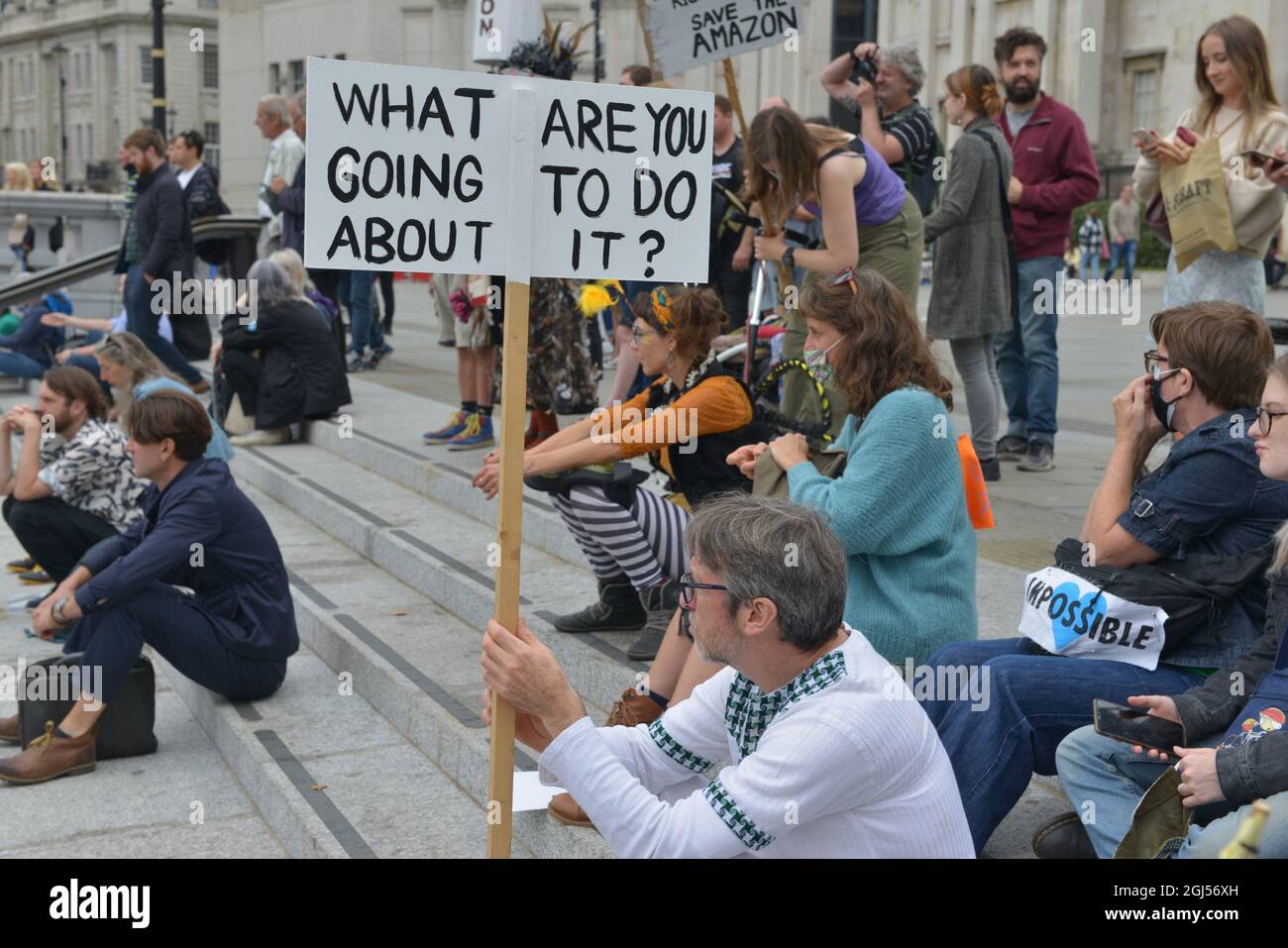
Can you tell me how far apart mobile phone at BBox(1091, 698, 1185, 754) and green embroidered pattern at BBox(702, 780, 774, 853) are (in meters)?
0.91

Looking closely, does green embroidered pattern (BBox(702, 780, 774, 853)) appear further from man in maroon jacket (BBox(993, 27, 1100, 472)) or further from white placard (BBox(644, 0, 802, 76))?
man in maroon jacket (BBox(993, 27, 1100, 472))

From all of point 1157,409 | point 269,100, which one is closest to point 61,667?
point 1157,409

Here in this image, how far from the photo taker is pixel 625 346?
6.93 metres

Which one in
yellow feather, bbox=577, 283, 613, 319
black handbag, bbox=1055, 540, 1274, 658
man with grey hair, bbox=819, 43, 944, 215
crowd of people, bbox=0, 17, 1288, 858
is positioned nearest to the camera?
crowd of people, bbox=0, 17, 1288, 858

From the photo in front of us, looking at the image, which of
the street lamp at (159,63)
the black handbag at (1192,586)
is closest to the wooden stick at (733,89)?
the black handbag at (1192,586)

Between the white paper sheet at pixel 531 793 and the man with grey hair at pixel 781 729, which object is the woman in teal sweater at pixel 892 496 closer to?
the white paper sheet at pixel 531 793

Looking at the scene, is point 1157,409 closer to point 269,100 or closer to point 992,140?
point 992,140

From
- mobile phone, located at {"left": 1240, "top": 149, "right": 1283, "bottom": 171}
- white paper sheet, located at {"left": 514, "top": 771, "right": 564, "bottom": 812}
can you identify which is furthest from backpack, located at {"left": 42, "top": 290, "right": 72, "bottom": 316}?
mobile phone, located at {"left": 1240, "top": 149, "right": 1283, "bottom": 171}

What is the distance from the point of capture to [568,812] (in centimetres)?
371

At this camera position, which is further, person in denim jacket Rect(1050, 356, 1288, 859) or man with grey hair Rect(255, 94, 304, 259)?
man with grey hair Rect(255, 94, 304, 259)

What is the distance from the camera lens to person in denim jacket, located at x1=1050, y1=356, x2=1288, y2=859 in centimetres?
262

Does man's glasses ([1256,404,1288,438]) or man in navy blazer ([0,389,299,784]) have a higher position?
man's glasses ([1256,404,1288,438])

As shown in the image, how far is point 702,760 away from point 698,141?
1242 mm

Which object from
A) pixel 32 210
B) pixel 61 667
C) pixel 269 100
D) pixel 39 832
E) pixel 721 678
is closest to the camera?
pixel 721 678
